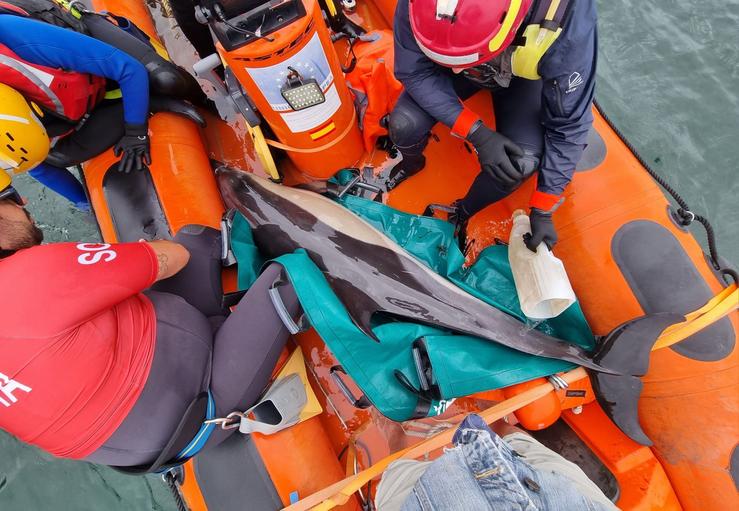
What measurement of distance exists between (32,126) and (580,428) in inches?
127

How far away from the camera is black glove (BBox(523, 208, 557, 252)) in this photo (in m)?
2.25

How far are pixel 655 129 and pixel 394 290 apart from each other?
2967mm

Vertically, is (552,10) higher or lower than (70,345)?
higher

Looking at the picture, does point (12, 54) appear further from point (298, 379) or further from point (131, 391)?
point (298, 379)

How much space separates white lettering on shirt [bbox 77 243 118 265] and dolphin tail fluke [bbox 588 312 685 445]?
2.15 metres

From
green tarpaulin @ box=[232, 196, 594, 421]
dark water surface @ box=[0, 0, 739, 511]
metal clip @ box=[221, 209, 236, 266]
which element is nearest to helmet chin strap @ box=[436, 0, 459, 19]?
green tarpaulin @ box=[232, 196, 594, 421]

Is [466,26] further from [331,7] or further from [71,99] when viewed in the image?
[71,99]

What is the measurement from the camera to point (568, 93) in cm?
206

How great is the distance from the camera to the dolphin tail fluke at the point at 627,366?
1990mm

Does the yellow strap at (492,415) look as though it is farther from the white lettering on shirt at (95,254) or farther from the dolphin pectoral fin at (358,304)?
the white lettering on shirt at (95,254)

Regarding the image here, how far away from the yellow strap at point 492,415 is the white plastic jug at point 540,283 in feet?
1.30

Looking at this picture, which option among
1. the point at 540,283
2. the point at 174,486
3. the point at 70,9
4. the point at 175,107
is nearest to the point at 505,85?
the point at 540,283

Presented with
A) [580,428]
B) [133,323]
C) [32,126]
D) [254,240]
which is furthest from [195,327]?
[580,428]

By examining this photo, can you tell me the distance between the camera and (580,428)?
231 centimetres
